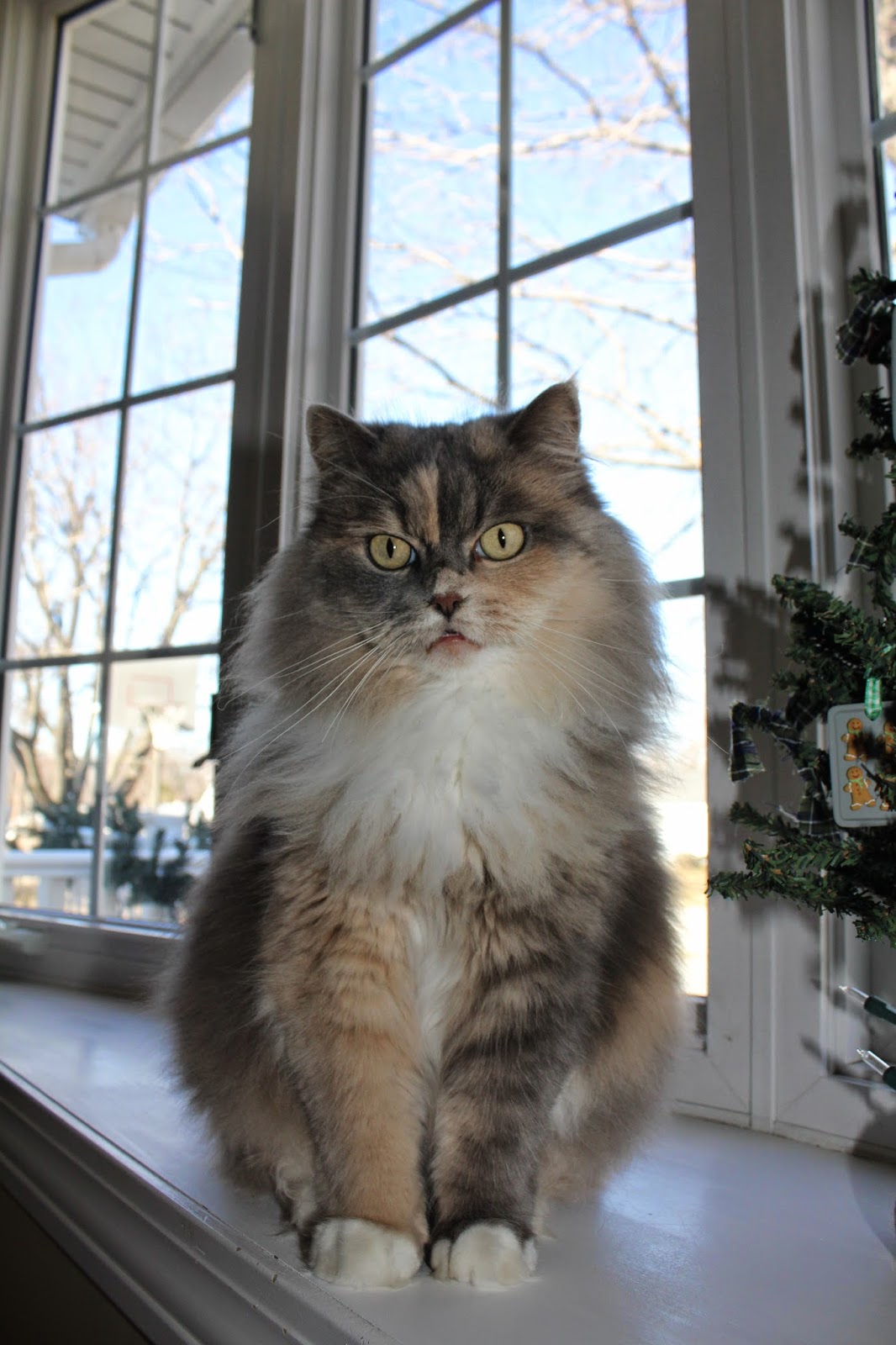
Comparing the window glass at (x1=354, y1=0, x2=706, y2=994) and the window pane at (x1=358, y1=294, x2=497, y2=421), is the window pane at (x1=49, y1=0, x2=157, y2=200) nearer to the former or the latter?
the window glass at (x1=354, y1=0, x2=706, y2=994)

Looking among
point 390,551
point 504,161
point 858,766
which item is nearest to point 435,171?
point 504,161

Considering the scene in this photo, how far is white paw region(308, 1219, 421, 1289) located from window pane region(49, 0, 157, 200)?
100 inches

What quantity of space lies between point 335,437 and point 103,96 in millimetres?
2069

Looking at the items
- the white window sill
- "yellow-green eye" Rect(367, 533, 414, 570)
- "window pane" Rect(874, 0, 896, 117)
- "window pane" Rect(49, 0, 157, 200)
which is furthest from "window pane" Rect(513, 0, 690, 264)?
the white window sill

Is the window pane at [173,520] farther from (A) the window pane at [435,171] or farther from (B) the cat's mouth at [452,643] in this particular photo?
(B) the cat's mouth at [452,643]

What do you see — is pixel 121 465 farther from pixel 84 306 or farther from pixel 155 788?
pixel 155 788

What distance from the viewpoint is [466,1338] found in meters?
0.76

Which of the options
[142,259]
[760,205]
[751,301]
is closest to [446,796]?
[751,301]

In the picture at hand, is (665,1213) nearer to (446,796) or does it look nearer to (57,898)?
(446,796)

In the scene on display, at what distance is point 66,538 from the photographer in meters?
2.56

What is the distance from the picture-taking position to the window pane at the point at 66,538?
8.11 ft

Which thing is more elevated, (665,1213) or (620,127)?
(620,127)

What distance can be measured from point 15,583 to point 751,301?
2065 mm

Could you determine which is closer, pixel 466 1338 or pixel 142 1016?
pixel 466 1338
